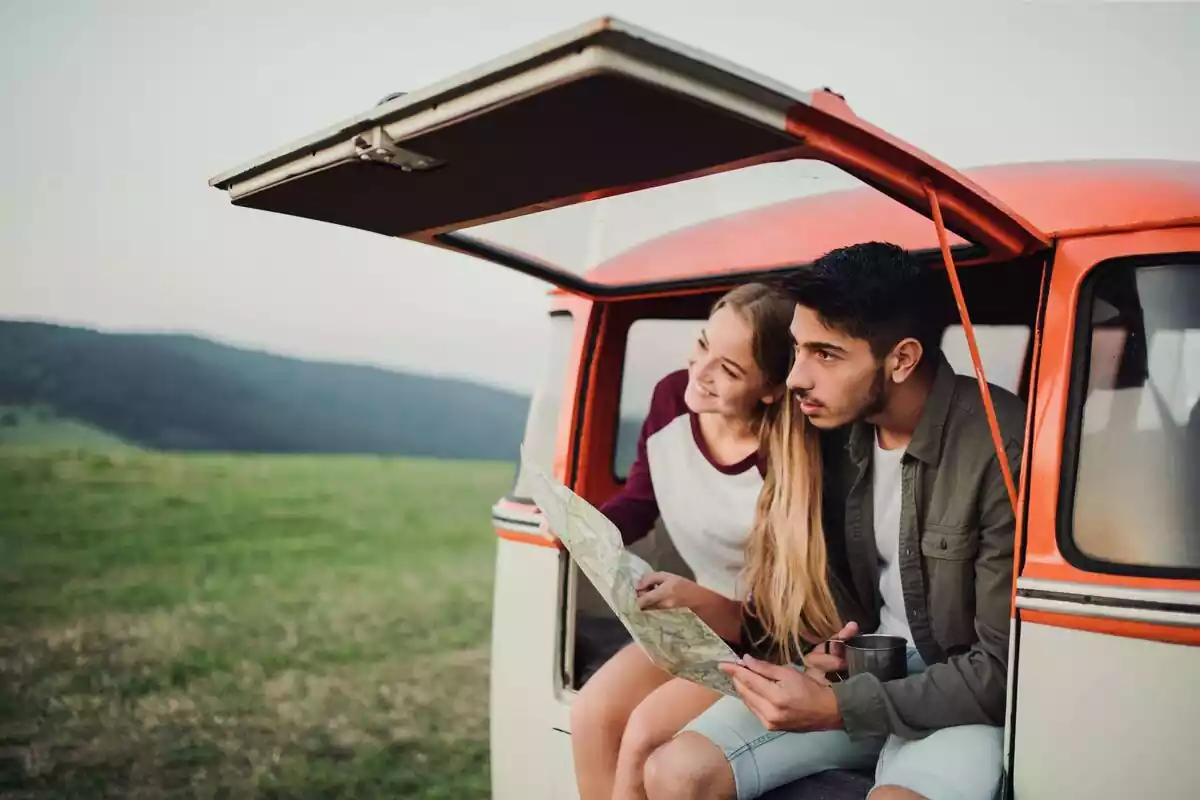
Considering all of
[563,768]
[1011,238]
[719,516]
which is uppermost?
[1011,238]

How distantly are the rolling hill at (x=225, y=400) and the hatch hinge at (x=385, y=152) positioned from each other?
99 centimetres

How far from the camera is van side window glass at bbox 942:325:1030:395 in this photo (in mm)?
1395

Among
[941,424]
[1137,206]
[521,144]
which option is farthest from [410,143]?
[1137,206]

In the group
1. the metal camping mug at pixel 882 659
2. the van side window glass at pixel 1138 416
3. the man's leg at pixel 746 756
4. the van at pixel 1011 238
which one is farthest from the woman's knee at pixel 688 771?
the van side window glass at pixel 1138 416

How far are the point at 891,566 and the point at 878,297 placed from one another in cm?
38

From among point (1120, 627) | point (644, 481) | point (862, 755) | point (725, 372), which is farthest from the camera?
Answer: point (644, 481)

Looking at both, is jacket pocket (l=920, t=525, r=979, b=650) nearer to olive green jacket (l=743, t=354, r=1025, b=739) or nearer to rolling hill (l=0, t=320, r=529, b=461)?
olive green jacket (l=743, t=354, r=1025, b=739)

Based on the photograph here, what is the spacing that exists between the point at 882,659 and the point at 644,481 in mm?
544

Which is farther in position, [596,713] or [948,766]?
[596,713]

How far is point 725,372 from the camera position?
5.48 ft

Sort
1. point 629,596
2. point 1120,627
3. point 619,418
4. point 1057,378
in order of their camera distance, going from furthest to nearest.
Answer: point 619,418 → point 629,596 → point 1057,378 → point 1120,627

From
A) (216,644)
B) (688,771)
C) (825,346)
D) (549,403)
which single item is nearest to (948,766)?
(688,771)

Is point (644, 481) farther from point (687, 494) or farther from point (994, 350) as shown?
point (994, 350)

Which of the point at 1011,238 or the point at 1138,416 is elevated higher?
the point at 1011,238
